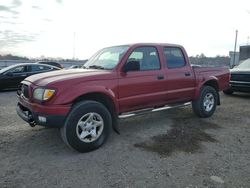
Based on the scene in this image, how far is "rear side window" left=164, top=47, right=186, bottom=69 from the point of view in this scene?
5660 millimetres

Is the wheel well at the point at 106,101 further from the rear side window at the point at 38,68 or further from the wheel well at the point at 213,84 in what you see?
the rear side window at the point at 38,68

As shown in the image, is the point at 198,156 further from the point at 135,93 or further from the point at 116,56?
the point at 116,56

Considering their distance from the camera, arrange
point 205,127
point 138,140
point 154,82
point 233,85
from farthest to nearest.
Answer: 1. point 233,85
2. point 205,127
3. point 154,82
4. point 138,140

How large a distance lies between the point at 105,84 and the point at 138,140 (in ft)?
4.35

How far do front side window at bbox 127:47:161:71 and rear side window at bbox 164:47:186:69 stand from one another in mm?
337

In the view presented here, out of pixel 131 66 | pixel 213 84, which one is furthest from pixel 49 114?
pixel 213 84

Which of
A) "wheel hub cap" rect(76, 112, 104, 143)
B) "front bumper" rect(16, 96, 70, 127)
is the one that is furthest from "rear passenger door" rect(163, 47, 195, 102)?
"front bumper" rect(16, 96, 70, 127)

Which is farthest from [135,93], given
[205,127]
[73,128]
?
[205,127]

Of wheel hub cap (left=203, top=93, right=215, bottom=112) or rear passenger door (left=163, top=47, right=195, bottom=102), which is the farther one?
wheel hub cap (left=203, top=93, right=215, bottom=112)

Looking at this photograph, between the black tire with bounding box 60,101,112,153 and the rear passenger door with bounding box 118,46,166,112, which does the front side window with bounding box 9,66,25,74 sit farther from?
the black tire with bounding box 60,101,112,153

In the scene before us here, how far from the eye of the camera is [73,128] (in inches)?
157

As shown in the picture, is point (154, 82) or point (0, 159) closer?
point (0, 159)

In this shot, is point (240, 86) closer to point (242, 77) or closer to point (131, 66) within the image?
point (242, 77)

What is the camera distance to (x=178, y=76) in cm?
573
